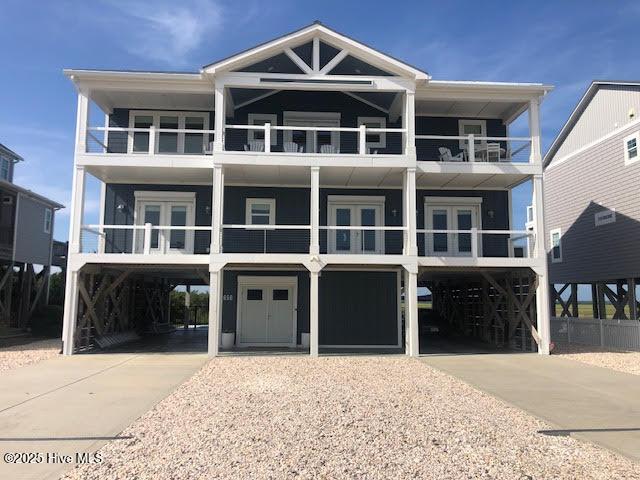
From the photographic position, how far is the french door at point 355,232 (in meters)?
18.5

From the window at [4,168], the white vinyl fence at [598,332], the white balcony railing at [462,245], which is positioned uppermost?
the window at [4,168]

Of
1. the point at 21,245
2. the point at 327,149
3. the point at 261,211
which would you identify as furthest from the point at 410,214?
the point at 21,245

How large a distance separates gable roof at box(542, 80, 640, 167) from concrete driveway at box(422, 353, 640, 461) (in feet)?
39.6

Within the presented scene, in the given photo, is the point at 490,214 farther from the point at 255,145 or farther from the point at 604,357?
the point at 255,145

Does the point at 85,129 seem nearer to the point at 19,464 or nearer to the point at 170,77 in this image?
the point at 170,77

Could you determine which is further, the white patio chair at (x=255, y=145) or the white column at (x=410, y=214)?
the white patio chair at (x=255, y=145)

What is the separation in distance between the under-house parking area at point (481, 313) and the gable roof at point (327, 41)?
6388 millimetres

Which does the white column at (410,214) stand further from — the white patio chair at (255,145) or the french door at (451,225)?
the white patio chair at (255,145)

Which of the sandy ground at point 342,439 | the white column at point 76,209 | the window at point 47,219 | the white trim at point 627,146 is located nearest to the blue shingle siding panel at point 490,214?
the white trim at point 627,146

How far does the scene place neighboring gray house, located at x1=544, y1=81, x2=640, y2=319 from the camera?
20.2 metres

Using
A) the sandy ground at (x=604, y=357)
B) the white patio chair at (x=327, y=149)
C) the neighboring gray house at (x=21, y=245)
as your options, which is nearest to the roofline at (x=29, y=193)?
the neighboring gray house at (x=21, y=245)

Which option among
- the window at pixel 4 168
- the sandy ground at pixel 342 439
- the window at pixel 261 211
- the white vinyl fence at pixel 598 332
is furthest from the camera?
the window at pixel 4 168

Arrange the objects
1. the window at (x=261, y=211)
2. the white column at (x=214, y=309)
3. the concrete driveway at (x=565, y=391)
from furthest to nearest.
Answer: the window at (x=261, y=211) < the white column at (x=214, y=309) < the concrete driveway at (x=565, y=391)

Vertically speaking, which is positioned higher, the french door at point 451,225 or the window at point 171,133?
the window at point 171,133
